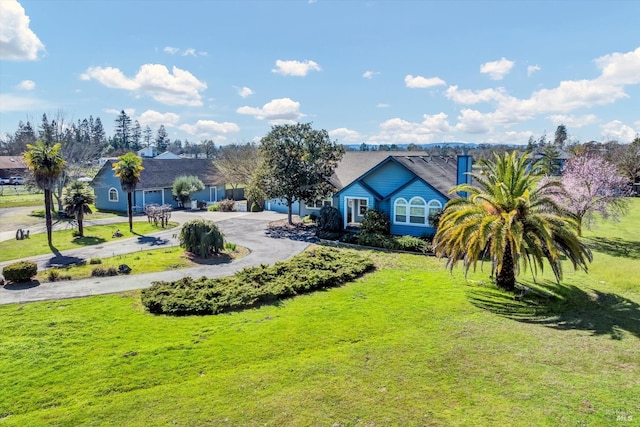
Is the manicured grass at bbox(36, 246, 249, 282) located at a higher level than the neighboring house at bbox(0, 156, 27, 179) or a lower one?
lower

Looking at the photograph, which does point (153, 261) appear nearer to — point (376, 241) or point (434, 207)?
point (376, 241)

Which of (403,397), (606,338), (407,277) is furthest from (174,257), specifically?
(606,338)

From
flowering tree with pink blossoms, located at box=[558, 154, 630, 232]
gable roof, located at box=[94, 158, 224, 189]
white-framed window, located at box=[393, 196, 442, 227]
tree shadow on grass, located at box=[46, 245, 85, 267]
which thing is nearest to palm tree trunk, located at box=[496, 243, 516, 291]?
white-framed window, located at box=[393, 196, 442, 227]

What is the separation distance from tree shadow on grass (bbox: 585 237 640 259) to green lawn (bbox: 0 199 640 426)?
29.6 ft

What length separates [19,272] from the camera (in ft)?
57.4

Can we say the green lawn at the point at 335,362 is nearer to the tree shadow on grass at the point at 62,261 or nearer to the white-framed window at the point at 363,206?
the tree shadow on grass at the point at 62,261

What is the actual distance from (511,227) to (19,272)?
2029cm

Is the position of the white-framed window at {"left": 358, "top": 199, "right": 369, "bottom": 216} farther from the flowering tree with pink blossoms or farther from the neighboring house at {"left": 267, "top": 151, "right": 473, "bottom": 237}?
the flowering tree with pink blossoms

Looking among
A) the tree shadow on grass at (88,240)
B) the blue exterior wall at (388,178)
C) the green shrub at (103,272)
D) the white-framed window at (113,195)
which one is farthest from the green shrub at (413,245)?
the white-framed window at (113,195)

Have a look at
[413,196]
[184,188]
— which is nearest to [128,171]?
[184,188]

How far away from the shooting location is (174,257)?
22.3m

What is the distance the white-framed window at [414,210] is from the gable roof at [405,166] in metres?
1.21

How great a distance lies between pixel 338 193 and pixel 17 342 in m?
22.1

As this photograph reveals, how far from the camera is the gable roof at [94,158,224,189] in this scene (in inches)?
1699
